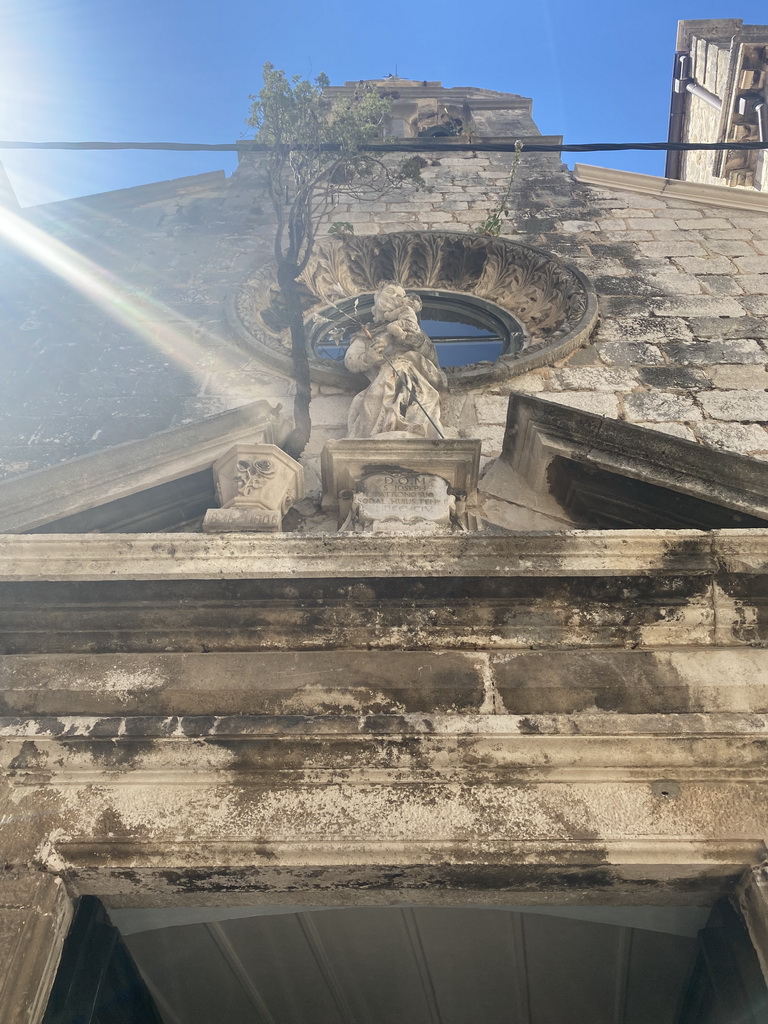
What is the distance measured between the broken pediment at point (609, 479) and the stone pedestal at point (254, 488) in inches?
38.3

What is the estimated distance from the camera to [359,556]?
9.11 ft

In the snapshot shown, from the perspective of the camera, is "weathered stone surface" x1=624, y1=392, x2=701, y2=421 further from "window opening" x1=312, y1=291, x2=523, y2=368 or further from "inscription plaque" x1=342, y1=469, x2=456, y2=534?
"inscription plaque" x1=342, y1=469, x2=456, y2=534

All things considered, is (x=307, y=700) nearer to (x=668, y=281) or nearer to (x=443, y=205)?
(x=668, y=281)

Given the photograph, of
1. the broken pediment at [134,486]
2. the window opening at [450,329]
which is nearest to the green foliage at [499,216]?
the window opening at [450,329]

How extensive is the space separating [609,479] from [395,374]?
1.29 meters

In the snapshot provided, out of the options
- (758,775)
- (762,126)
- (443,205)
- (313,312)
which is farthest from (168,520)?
(762,126)

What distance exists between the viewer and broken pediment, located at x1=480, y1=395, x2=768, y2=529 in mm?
3346

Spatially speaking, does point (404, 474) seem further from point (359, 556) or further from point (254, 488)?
point (359, 556)

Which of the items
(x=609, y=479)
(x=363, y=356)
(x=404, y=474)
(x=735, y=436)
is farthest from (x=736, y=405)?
(x=404, y=474)

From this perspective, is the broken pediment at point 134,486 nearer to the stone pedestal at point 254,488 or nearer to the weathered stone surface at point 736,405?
the stone pedestal at point 254,488

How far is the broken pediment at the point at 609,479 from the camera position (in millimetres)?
3346

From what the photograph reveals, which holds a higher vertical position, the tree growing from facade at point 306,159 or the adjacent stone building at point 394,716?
the tree growing from facade at point 306,159

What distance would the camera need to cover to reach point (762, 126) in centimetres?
1381

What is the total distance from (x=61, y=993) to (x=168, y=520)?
199 centimetres
